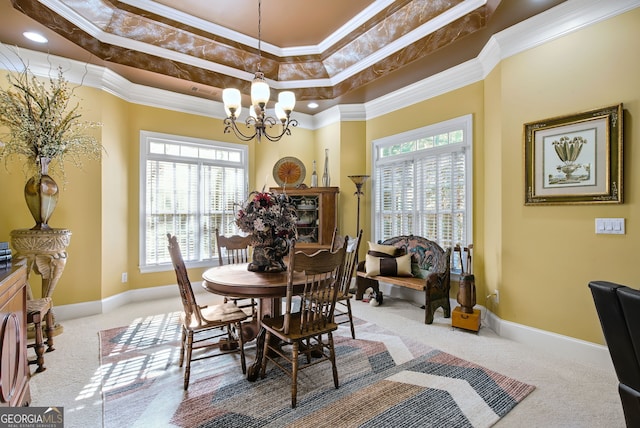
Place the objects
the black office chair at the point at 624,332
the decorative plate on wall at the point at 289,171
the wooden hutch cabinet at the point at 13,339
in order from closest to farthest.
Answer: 1. the black office chair at the point at 624,332
2. the wooden hutch cabinet at the point at 13,339
3. the decorative plate on wall at the point at 289,171

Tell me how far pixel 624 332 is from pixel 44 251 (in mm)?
4419

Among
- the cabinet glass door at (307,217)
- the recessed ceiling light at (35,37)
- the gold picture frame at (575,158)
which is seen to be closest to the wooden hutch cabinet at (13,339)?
the recessed ceiling light at (35,37)

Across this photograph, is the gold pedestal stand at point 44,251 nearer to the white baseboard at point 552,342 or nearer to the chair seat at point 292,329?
the chair seat at point 292,329

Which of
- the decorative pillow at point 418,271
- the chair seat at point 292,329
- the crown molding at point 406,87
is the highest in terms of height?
the crown molding at point 406,87

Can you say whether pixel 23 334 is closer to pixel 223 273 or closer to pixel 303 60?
pixel 223 273

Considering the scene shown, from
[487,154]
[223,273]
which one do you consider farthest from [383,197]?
[223,273]

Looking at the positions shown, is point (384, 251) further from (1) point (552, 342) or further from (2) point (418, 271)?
(1) point (552, 342)

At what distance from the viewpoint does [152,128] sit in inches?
180

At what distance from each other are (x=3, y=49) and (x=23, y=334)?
10.5 feet

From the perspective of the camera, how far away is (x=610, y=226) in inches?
101

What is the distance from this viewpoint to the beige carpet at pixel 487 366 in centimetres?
197

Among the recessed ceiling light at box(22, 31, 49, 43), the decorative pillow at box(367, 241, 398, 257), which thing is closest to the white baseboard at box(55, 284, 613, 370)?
the decorative pillow at box(367, 241, 398, 257)

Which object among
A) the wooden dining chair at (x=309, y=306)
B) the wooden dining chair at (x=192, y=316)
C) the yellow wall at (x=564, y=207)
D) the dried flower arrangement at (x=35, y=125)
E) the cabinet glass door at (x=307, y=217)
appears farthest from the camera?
the cabinet glass door at (x=307, y=217)

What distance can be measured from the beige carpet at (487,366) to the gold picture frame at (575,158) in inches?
56.4
